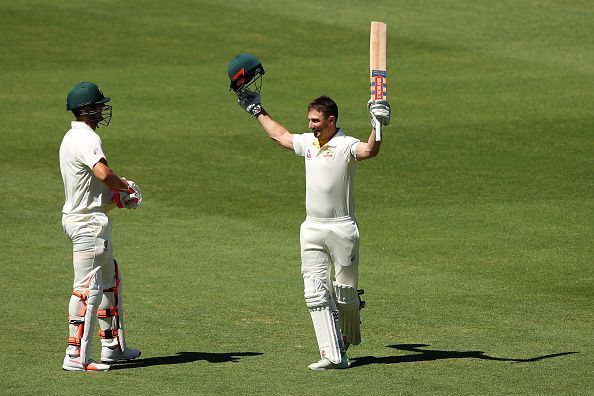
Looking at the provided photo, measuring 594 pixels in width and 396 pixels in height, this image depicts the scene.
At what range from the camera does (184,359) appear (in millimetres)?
11125

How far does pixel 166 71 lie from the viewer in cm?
2666

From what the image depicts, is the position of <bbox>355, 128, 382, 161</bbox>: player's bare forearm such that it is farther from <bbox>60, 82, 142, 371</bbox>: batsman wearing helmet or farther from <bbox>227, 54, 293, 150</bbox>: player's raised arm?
<bbox>60, 82, 142, 371</bbox>: batsman wearing helmet

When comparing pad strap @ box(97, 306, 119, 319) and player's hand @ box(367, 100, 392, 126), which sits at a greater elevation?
player's hand @ box(367, 100, 392, 126)

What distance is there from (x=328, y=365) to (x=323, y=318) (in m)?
0.38

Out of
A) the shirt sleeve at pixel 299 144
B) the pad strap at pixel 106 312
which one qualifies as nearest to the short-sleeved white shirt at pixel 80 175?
the pad strap at pixel 106 312

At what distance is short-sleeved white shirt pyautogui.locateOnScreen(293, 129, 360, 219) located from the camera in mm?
10820

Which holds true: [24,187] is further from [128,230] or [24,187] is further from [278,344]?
[278,344]

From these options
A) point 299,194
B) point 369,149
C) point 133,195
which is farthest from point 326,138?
point 299,194

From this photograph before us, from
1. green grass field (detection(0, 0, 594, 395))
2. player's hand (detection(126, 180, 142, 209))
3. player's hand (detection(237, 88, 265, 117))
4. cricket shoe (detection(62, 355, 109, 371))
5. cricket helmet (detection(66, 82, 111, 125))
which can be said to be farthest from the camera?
player's hand (detection(237, 88, 265, 117))

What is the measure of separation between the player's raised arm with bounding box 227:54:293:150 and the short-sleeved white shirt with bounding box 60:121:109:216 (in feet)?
4.53

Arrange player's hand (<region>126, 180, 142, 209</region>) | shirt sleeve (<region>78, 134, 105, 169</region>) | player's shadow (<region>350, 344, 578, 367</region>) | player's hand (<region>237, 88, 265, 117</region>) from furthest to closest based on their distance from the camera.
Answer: player's hand (<region>237, 88, 265, 117</region>) < player's shadow (<region>350, 344, 578, 367</region>) < player's hand (<region>126, 180, 142, 209</region>) < shirt sleeve (<region>78, 134, 105, 169</region>)

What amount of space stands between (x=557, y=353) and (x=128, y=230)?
733cm

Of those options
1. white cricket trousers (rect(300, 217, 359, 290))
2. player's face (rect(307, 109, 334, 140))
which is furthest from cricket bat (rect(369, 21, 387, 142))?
white cricket trousers (rect(300, 217, 359, 290))

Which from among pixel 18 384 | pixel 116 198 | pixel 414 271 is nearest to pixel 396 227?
pixel 414 271
